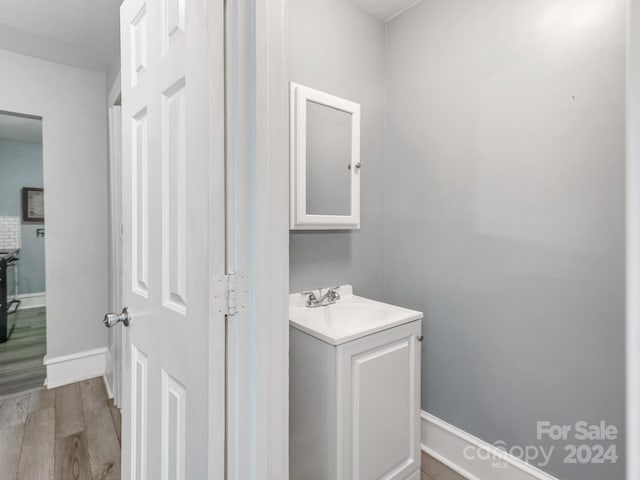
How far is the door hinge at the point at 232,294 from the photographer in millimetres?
709

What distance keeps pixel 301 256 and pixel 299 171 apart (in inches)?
17.4

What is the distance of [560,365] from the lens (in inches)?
53.5

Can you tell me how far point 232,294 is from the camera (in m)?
0.72

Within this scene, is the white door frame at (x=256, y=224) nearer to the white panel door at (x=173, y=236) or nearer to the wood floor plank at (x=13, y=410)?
the white panel door at (x=173, y=236)

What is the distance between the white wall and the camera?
7.68 ft

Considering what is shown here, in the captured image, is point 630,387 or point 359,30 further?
point 359,30

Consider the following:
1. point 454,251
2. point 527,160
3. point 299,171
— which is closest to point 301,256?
point 299,171

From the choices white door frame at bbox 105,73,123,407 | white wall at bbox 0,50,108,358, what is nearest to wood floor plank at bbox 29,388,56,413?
white wall at bbox 0,50,108,358

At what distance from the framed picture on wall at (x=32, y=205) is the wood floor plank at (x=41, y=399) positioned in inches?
144

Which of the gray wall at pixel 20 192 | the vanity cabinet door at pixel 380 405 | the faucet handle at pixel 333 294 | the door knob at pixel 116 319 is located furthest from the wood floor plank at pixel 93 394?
the gray wall at pixel 20 192

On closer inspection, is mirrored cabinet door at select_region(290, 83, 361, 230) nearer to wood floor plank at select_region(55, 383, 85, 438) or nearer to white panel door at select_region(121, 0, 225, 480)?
white panel door at select_region(121, 0, 225, 480)

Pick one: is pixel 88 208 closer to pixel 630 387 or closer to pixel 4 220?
pixel 630 387

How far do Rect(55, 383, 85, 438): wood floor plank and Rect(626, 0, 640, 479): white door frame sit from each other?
253cm

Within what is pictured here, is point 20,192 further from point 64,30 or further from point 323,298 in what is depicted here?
point 323,298
